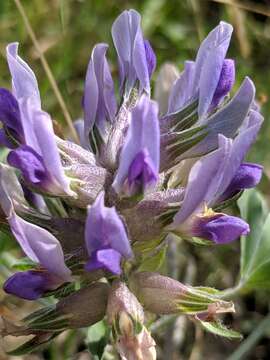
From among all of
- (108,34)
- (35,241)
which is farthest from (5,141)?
(108,34)

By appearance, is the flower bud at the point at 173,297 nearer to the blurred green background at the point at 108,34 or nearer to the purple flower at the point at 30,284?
the purple flower at the point at 30,284

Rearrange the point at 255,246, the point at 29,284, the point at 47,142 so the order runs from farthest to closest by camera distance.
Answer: the point at 255,246
the point at 29,284
the point at 47,142

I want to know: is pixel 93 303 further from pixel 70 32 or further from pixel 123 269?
pixel 70 32

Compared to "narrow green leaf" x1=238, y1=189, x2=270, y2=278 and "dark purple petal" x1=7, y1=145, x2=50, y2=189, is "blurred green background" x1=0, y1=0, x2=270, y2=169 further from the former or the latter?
"dark purple petal" x1=7, y1=145, x2=50, y2=189

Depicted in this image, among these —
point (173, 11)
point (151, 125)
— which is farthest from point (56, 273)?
point (173, 11)

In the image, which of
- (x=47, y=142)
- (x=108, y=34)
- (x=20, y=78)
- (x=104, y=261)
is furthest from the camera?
(x=108, y=34)

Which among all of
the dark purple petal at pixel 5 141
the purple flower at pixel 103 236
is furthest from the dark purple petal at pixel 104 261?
the dark purple petal at pixel 5 141

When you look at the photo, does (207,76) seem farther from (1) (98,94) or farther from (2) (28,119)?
(2) (28,119)
